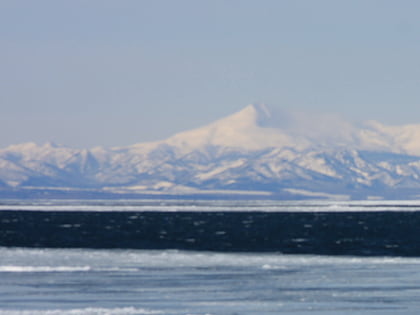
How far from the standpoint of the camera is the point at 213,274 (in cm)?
4566

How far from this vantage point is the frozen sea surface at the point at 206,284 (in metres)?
34.7

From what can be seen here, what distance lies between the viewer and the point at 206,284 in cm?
4138

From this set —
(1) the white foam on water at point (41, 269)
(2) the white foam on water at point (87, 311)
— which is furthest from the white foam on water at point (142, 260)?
(2) the white foam on water at point (87, 311)

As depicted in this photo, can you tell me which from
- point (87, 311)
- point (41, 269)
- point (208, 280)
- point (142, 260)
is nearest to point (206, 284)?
point (208, 280)

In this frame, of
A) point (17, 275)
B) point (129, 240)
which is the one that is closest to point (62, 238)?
point (129, 240)

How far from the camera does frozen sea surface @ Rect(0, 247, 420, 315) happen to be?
114ft

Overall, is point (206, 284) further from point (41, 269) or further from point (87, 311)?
point (41, 269)

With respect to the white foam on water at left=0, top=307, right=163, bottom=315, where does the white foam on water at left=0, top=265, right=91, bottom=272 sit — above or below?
below

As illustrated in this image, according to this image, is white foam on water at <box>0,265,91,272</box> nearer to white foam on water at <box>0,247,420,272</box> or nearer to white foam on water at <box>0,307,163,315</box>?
white foam on water at <box>0,247,420,272</box>

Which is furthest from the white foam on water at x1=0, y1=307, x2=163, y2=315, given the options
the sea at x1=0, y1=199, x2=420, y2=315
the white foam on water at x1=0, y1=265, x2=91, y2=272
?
the white foam on water at x1=0, y1=265, x2=91, y2=272

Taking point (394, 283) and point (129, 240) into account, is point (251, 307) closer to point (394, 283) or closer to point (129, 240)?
point (394, 283)

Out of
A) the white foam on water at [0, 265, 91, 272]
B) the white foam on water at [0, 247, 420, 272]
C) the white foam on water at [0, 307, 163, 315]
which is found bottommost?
the white foam on water at [0, 247, 420, 272]

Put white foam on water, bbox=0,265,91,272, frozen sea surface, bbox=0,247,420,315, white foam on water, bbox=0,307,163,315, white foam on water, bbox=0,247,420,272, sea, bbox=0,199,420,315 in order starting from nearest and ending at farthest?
1. white foam on water, bbox=0,307,163,315
2. frozen sea surface, bbox=0,247,420,315
3. sea, bbox=0,199,420,315
4. white foam on water, bbox=0,265,91,272
5. white foam on water, bbox=0,247,420,272

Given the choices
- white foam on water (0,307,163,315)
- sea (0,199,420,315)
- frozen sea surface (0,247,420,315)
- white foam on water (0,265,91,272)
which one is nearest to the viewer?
white foam on water (0,307,163,315)
